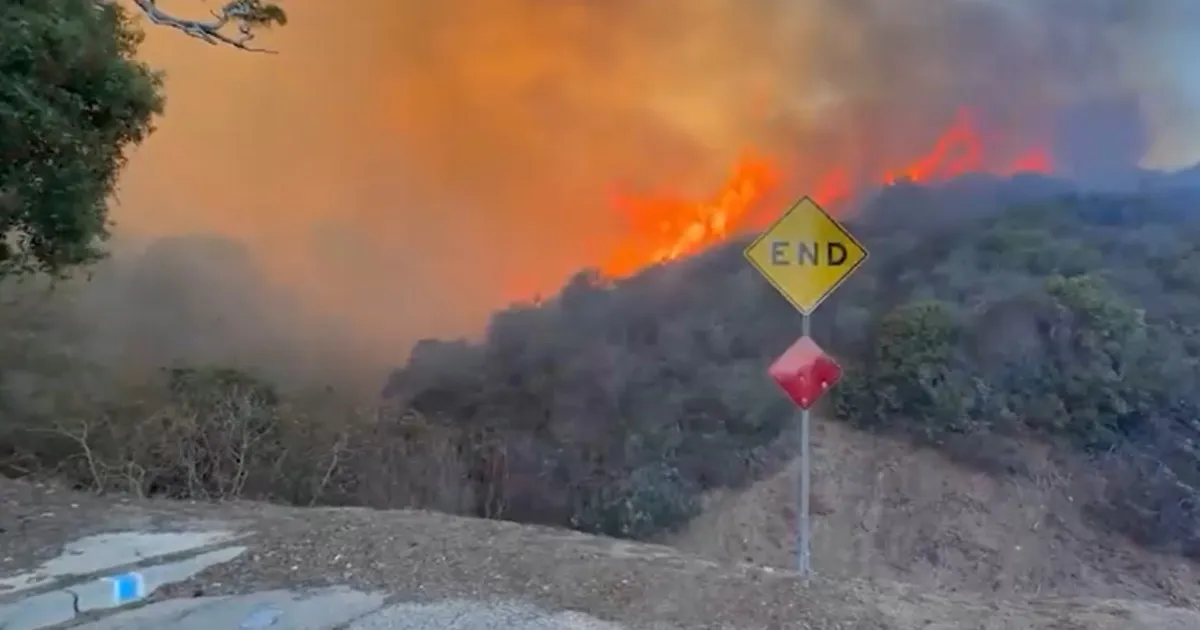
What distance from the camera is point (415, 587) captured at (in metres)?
5.31

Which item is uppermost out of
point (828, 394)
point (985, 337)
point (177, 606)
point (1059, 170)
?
point (1059, 170)

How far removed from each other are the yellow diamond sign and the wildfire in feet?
23.7

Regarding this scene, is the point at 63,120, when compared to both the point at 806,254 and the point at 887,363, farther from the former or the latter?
the point at 887,363

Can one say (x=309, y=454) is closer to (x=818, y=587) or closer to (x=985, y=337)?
(x=818, y=587)

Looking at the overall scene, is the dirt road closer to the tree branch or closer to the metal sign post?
the metal sign post

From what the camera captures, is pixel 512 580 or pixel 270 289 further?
pixel 270 289

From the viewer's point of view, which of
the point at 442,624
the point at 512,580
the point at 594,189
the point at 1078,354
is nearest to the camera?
the point at 442,624

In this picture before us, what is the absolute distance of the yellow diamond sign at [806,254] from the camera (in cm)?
610

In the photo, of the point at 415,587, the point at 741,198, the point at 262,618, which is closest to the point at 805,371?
the point at 415,587

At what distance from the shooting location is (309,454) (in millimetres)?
10477

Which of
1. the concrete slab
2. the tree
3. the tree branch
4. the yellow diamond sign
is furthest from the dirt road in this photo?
the tree branch

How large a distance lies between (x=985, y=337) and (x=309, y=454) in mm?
8140

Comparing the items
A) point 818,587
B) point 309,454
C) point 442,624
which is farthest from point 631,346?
point 442,624

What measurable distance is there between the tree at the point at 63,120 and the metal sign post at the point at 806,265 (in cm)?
425
